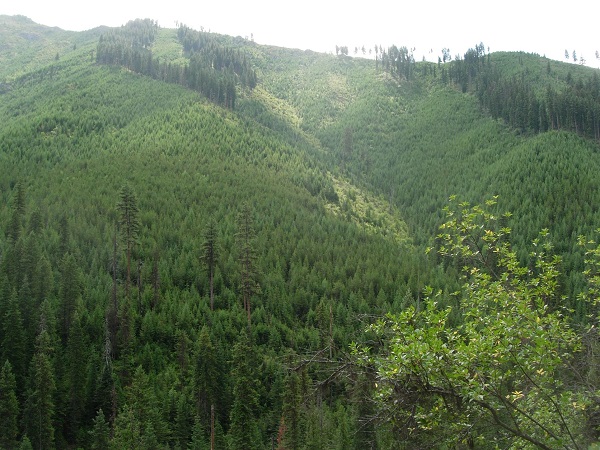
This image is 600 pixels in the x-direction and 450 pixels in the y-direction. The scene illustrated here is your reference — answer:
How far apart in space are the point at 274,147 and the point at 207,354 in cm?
10083

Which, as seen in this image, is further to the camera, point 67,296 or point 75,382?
point 67,296

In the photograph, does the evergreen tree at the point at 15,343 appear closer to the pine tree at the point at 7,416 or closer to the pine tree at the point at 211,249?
the pine tree at the point at 7,416

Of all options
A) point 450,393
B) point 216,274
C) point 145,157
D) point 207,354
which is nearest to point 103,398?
point 207,354

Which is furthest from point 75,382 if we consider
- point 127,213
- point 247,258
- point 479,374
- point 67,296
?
point 479,374

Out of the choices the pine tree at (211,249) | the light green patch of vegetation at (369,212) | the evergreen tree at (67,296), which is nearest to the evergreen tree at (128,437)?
the evergreen tree at (67,296)

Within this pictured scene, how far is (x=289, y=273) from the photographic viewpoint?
266ft

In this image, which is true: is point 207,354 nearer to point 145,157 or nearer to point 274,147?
point 145,157

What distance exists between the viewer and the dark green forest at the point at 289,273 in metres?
9.08

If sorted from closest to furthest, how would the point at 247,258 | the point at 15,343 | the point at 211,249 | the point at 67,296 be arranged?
the point at 15,343
the point at 67,296
the point at 247,258
the point at 211,249

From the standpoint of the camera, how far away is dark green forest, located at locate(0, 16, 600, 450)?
9078 mm

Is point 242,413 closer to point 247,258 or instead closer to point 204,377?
point 204,377

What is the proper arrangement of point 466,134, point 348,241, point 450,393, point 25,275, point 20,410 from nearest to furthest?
point 450,393 → point 20,410 → point 25,275 → point 348,241 → point 466,134

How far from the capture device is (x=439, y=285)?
271ft

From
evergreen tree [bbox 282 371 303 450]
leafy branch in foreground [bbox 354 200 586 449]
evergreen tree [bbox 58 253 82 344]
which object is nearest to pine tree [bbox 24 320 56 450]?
evergreen tree [bbox 58 253 82 344]
